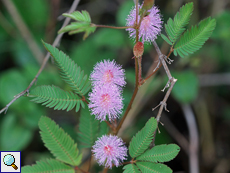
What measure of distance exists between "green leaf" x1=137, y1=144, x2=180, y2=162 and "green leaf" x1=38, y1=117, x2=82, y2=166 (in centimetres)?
34

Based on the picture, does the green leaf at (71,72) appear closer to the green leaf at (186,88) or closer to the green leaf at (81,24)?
the green leaf at (81,24)

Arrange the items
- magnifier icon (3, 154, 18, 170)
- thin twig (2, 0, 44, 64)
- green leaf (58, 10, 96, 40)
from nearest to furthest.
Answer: green leaf (58, 10, 96, 40), magnifier icon (3, 154, 18, 170), thin twig (2, 0, 44, 64)

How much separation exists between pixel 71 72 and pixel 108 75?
0.18 m

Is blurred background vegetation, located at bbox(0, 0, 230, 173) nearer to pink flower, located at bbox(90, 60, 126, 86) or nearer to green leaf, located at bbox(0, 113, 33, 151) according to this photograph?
green leaf, located at bbox(0, 113, 33, 151)

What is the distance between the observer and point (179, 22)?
125cm

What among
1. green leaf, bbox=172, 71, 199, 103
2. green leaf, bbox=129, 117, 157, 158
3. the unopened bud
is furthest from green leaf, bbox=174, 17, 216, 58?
green leaf, bbox=172, 71, 199, 103

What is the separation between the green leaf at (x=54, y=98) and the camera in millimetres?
1207

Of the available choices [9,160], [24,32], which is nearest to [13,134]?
[9,160]

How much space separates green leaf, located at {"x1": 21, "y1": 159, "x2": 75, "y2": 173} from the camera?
1204 mm

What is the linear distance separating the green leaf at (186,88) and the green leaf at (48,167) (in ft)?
4.74

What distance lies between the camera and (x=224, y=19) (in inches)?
99.3

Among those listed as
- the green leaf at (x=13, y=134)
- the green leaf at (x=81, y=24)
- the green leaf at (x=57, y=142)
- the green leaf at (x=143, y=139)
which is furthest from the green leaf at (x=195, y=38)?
the green leaf at (x=13, y=134)

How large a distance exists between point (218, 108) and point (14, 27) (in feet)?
8.27

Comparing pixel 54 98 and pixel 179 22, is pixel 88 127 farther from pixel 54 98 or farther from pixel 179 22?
pixel 179 22
